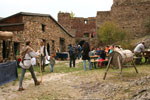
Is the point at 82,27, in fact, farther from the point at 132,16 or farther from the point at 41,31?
the point at 41,31

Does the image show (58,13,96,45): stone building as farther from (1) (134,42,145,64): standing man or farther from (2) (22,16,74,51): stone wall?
(1) (134,42,145,64): standing man

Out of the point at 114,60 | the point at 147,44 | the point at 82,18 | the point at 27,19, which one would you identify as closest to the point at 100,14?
the point at 82,18

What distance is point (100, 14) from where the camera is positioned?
35.5 metres

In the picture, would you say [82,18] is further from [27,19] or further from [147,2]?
[27,19]

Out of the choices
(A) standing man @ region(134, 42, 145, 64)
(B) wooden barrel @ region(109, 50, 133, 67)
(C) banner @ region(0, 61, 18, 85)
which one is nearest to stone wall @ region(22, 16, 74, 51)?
(C) banner @ region(0, 61, 18, 85)

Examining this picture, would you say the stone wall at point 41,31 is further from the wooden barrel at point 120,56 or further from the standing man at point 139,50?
the wooden barrel at point 120,56

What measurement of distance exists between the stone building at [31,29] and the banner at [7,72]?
18.6ft

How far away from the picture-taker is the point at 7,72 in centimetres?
757

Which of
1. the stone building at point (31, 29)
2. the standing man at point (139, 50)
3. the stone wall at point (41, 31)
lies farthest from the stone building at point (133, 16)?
the standing man at point (139, 50)

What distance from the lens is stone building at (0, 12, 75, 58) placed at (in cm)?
1469

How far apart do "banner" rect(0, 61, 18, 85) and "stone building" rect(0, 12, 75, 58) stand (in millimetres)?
5667

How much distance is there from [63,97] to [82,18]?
125 ft

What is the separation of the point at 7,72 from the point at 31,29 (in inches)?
361

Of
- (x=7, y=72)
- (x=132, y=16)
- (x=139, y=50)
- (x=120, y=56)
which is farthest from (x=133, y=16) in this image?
(x=7, y=72)
